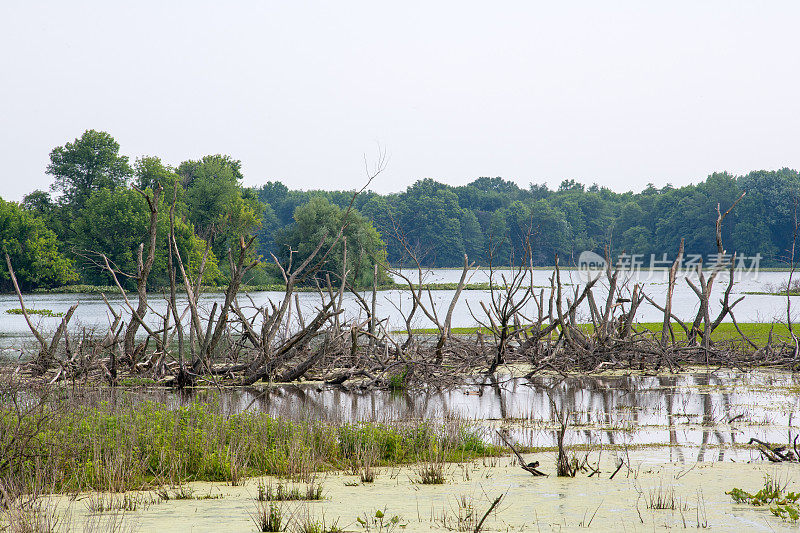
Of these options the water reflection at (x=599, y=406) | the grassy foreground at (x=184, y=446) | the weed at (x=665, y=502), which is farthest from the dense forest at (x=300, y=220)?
the weed at (x=665, y=502)

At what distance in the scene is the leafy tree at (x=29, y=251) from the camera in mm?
63969

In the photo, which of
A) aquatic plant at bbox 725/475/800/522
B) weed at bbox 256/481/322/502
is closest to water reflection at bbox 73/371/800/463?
aquatic plant at bbox 725/475/800/522

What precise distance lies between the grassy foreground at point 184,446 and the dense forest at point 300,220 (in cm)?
2926

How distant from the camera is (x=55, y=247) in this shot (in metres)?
66.1

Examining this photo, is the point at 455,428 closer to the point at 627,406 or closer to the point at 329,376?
the point at 627,406

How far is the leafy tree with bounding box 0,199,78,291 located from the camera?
6397cm

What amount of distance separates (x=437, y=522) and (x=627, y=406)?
8239 mm

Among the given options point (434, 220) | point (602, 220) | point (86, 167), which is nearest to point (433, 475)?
point (86, 167)

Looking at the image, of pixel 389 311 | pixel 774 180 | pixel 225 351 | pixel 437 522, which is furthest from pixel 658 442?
pixel 774 180

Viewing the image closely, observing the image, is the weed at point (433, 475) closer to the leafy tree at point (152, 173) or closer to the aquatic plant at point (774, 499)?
the aquatic plant at point (774, 499)

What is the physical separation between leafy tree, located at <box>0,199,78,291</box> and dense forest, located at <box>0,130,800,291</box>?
0.11 metres

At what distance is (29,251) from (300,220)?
23257 mm

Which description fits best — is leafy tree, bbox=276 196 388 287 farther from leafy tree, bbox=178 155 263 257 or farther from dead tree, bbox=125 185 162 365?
dead tree, bbox=125 185 162 365

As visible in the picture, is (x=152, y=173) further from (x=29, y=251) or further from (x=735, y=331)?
(x=735, y=331)
